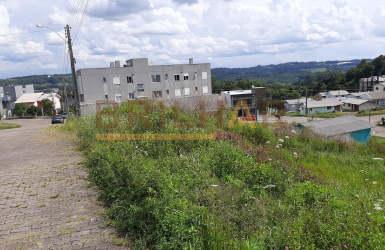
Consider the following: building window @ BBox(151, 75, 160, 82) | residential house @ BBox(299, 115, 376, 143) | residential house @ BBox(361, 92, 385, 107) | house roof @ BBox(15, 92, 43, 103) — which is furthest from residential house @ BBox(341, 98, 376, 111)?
house roof @ BBox(15, 92, 43, 103)

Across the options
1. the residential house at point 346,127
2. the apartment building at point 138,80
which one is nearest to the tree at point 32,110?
the apartment building at point 138,80

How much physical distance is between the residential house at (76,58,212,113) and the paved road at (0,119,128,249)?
1070 inches

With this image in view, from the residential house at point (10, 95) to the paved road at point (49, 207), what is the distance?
65.7 m

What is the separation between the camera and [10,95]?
71.2 metres

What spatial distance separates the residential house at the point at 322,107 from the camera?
185ft

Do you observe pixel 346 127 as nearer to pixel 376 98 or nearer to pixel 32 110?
pixel 376 98

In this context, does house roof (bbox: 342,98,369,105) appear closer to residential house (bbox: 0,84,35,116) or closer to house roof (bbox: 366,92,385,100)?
house roof (bbox: 366,92,385,100)

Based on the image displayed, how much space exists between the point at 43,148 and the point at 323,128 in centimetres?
1446

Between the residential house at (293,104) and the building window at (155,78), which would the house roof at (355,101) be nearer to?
the residential house at (293,104)

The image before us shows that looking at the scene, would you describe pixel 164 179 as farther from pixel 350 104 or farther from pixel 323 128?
pixel 350 104

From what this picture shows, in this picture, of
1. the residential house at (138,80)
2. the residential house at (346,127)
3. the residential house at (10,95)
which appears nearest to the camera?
the residential house at (346,127)

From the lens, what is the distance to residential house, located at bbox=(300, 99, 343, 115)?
56503mm

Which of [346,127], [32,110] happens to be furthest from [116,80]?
[346,127]

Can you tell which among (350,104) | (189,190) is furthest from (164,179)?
(350,104)
